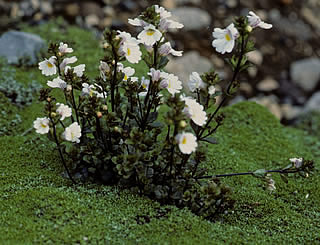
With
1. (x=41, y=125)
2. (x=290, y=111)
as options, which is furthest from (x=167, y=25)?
(x=290, y=111)

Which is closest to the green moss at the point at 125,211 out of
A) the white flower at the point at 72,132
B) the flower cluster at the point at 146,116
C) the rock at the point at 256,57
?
the flower cluster at the point at 146,116

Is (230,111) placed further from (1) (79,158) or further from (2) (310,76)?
(2) (310,76)

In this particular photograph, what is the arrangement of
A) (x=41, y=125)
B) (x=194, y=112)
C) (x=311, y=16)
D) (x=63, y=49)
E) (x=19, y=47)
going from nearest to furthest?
(x=194, y=112), (x=41, y=125), (x=63, y=49), (x=19, y=47), (x=311, y=16)

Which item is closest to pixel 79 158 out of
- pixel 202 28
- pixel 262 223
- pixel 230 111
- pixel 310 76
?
pixel 262 223

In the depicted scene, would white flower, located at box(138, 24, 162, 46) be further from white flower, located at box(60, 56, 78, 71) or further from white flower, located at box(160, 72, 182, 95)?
white flower, located at box(60, 56, 78, 71)

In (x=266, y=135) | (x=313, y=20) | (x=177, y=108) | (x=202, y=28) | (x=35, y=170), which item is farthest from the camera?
(x=313, y=20)

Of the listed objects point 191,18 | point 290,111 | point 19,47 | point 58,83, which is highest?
point 58,83

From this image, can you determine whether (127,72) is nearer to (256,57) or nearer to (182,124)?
(182,124)
